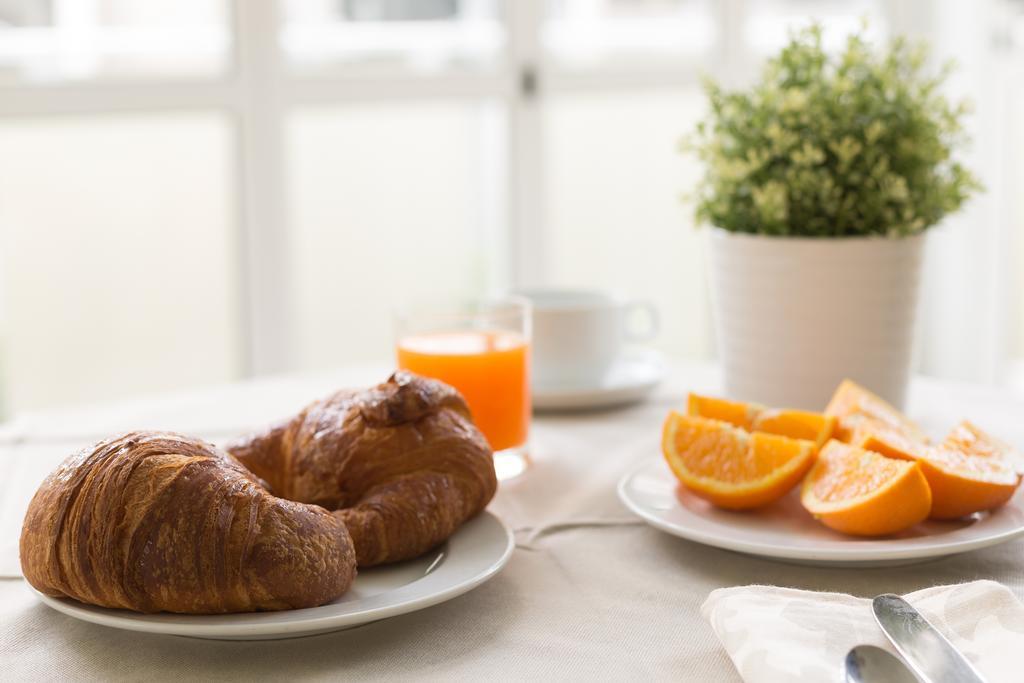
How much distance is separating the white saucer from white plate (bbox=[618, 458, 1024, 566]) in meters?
0.34

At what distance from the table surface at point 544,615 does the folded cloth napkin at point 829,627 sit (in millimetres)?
31

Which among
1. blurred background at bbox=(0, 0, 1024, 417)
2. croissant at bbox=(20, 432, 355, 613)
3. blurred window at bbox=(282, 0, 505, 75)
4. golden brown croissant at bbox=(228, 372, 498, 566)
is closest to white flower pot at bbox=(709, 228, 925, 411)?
golden brown croissant at bbox=(228, 372, 498, 566)

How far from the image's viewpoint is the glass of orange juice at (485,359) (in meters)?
1.10

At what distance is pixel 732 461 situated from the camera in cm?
91

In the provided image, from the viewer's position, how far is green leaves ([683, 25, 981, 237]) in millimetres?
1157

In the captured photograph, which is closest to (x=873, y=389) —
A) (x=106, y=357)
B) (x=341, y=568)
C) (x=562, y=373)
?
(x=562, y=373)

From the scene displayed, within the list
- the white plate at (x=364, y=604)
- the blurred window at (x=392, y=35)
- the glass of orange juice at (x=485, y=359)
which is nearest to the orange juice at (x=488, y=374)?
the glass of orange juice at (x=485, y=359)

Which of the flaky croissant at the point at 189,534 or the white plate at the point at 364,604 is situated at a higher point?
the flaky croissant at the point at 189,534

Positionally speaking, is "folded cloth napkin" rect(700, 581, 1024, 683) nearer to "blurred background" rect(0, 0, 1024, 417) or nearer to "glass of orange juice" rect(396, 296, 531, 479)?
"glass of orange juice" rect(396, 296, 531, 479)

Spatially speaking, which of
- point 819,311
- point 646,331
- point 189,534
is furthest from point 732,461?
point 646,331

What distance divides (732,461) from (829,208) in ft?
1.25

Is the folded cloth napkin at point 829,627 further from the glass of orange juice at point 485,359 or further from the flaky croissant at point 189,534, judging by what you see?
the glass of orange juice at point 485,359

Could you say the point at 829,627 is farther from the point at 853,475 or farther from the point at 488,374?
the point at 488,374

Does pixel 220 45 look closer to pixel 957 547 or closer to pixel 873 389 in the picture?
pixel 873 389
